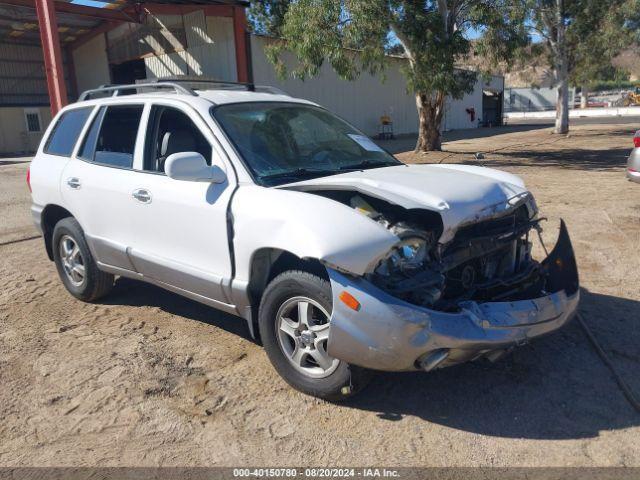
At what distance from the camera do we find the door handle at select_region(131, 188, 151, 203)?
13.9 feet

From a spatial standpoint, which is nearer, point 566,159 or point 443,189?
point 443,189

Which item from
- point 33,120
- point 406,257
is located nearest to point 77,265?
point 406,257

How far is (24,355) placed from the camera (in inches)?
169

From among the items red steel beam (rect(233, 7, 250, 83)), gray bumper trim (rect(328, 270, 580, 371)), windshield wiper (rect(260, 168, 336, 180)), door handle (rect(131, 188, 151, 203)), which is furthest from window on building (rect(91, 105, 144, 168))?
red steel beam (rect(233, 7, 250, 83))

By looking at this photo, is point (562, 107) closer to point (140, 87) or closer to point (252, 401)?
point (140, 87)

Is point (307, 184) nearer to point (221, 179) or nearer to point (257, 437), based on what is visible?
point (221, 179)

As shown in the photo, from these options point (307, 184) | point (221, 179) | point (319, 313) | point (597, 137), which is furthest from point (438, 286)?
point (597, 137)

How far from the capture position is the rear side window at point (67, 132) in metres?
5.25

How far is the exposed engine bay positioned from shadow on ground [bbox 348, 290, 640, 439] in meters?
0.55

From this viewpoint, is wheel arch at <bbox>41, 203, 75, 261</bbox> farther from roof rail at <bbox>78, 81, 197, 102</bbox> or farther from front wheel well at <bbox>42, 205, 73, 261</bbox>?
roof rail at <bbox>78, 81, 197, 102</bbox>

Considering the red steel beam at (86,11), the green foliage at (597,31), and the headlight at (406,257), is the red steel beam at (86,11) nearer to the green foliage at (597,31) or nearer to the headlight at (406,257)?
the green foliage at (597,31)

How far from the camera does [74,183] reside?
16.3ft

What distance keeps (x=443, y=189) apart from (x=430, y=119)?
1578 centimetres

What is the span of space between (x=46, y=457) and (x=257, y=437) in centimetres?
113
